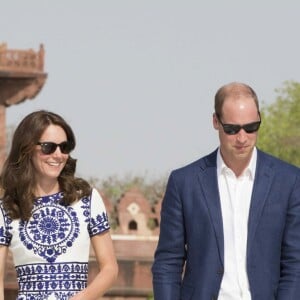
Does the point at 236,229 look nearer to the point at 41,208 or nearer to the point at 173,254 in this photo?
the point at 173,254

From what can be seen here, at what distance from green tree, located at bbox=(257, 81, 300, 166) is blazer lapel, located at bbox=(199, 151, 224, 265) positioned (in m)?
45.4

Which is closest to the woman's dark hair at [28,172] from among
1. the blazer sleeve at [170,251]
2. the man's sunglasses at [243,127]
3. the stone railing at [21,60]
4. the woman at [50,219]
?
the woman at [50,219]

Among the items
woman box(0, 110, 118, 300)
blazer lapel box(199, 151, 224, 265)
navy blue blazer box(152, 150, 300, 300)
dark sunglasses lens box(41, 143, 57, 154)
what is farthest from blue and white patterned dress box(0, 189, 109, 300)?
blazer lapel box(199, 151, 224, 265)

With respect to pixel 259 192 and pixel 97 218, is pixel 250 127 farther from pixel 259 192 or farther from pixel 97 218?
pixel 97 218

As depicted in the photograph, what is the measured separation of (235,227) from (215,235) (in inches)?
3.1

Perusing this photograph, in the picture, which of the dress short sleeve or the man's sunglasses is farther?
the dress short sleeve

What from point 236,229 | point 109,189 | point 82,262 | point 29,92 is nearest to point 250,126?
point 236,229

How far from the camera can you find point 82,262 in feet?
16.8

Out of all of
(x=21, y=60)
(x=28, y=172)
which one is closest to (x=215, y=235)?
(x=28, y=172)

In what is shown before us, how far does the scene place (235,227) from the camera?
16.7ft

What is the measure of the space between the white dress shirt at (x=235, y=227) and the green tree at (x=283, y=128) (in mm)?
45517

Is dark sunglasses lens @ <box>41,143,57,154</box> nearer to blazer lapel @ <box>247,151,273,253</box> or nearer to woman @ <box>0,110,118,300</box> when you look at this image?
woman @ <box>0,110,118,300</box>

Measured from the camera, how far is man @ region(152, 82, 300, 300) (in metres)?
5.05

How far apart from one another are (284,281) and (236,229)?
0.25m
